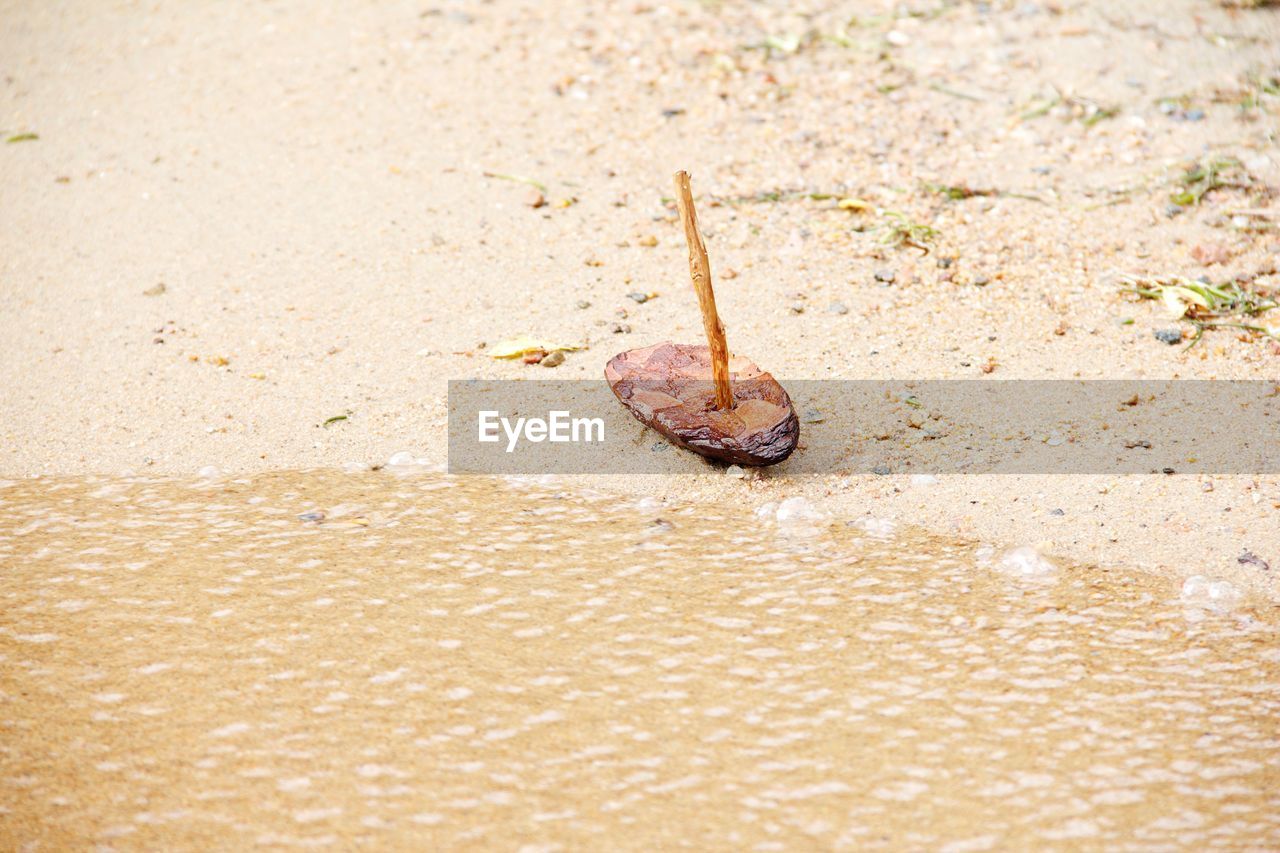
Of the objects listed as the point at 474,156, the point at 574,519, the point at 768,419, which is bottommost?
the point at 574,519

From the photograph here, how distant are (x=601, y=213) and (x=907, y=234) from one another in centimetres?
86

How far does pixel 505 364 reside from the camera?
116 inches

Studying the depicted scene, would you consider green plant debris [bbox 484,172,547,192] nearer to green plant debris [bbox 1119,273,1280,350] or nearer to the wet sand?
the wet sand

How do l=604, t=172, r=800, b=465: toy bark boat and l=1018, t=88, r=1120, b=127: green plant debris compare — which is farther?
l=1018, t=88, r=1120, b=127: green plant debris

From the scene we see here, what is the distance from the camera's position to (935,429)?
2.70 metres

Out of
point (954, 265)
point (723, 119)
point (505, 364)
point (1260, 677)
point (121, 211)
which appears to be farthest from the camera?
point (723, 119)

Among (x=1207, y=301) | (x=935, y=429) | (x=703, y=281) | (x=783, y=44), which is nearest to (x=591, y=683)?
(x=703, y=281)

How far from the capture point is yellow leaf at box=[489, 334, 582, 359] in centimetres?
296

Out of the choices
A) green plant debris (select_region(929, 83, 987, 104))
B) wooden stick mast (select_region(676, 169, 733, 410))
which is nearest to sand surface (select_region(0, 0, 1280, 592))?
green plant debris (select_region(929, 83, 987, 104))

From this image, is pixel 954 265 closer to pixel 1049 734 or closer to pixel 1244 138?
pixel 1244 138

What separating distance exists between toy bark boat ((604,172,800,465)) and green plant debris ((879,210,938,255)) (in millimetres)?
874

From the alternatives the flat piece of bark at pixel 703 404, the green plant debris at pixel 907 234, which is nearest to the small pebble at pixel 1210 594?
the flat piece of bark at pixel 703 404

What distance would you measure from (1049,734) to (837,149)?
2335 mm

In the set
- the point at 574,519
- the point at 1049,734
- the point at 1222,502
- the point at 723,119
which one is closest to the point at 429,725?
the point at 574,519
